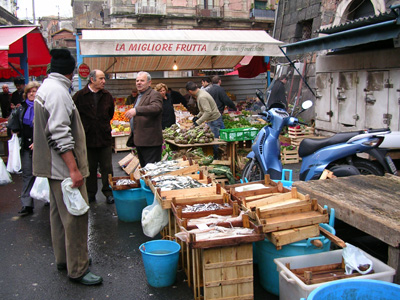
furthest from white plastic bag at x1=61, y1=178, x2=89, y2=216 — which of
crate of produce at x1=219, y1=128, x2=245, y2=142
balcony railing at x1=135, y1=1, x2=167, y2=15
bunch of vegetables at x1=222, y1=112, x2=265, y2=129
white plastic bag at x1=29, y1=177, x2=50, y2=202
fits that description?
balcony railing at x1=135, y1=1, x2=167, y2=15

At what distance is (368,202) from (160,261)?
6.71ft

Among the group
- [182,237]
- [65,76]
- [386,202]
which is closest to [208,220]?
[182,237]

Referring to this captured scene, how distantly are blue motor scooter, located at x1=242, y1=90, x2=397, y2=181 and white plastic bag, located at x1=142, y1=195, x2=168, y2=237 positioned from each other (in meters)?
2.39

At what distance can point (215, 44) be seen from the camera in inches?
445

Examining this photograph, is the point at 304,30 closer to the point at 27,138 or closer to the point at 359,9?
the point at 359,9

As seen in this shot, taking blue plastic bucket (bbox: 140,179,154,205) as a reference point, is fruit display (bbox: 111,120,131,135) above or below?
above

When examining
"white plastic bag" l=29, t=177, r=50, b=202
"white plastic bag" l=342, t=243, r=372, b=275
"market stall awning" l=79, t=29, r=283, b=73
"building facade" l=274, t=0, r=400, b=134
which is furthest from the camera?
"market stall awning" l=79, t=29, r=283, b=73

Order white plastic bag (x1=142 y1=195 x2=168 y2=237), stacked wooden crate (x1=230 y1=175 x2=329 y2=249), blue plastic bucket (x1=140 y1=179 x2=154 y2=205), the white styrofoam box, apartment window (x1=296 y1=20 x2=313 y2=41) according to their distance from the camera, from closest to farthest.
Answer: the white styrofoam box < stacked wooden crate (x1=230 y1=175 x2=329 y2=249) < white plastic bag (x1=142 y1=195 x2=168 y2=237) < blue plastic bucket (x1=140 y1=179 x2=154 y2=205) < apartment window (x1=296 y1=20 x2=313 y2=41)

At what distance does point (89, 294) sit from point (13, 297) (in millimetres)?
733

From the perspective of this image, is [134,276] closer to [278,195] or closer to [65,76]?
[278,195]

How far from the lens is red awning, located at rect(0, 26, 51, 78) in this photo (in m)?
8.32

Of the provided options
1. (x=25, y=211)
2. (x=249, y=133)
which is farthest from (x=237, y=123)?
(x=25, y=211)

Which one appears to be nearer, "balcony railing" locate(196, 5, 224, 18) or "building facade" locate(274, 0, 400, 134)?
"building facade" locate(274, 0, 400, 134)

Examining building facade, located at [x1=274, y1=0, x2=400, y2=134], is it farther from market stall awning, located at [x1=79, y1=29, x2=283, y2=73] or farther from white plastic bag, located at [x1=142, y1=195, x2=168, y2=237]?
white plastic bag, located at [x1=142, y1=195, x2=168, y2=237]
